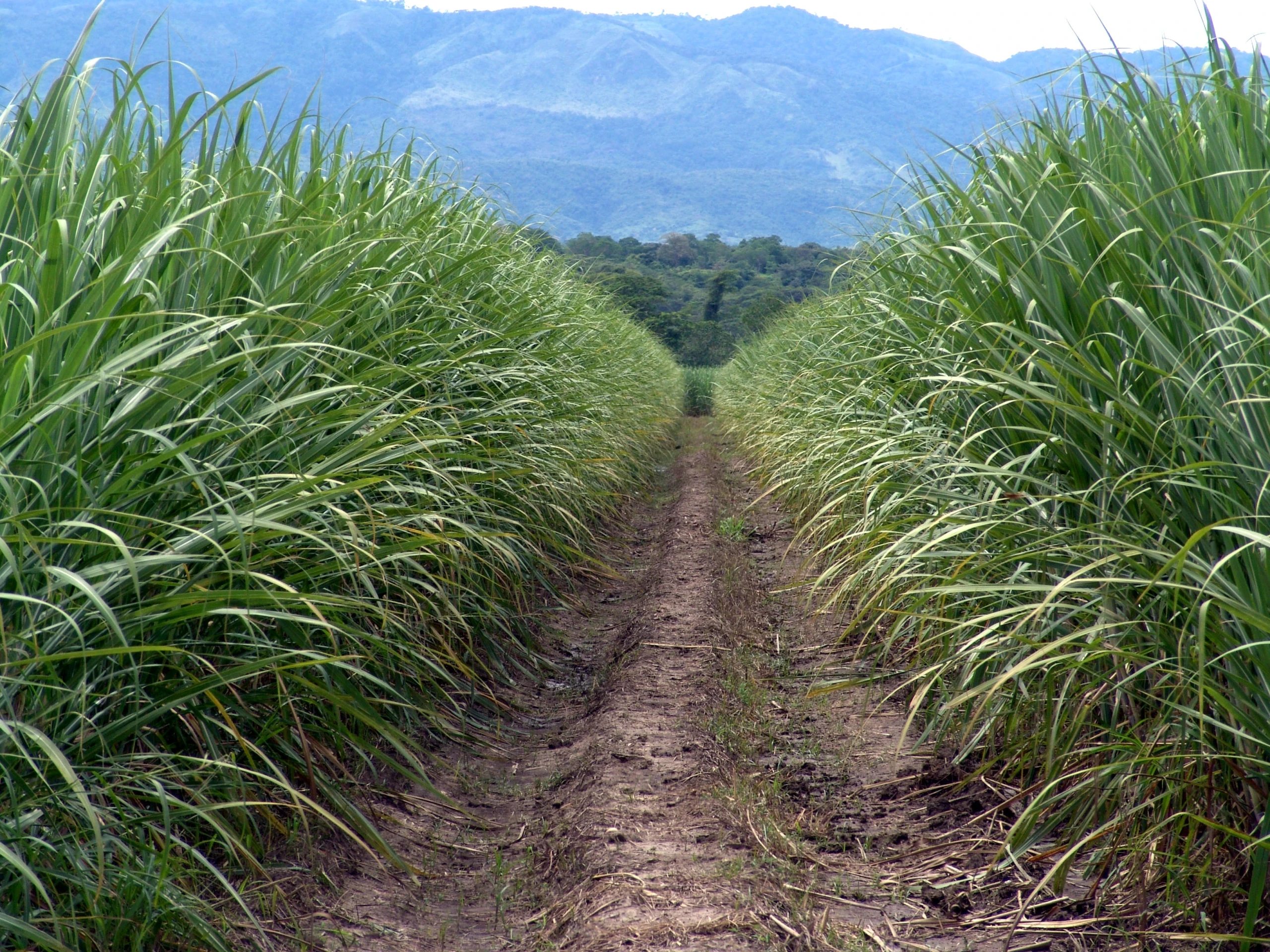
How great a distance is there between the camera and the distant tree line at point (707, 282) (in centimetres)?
2680

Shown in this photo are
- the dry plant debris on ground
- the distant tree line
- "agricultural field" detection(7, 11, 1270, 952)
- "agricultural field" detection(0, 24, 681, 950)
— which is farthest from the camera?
the distant tree line

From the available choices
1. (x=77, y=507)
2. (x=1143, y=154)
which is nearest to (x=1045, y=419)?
(x=1143, y=154)

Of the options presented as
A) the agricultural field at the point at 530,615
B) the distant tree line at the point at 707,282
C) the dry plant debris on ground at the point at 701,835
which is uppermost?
the distant tree line at the point at 707,282

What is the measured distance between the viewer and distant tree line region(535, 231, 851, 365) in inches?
1055

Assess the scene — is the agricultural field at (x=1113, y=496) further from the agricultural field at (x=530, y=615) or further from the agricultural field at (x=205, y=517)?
the agricultural field at (x=205, y=517)

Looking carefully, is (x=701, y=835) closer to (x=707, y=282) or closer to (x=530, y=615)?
(x=530, y=615)

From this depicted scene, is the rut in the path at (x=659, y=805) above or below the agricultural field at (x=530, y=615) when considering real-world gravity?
below

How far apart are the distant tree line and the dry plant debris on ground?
18.1 meters

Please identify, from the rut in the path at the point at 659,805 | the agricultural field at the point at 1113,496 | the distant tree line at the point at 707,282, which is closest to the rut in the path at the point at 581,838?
the rut in the path at the point at 659,805

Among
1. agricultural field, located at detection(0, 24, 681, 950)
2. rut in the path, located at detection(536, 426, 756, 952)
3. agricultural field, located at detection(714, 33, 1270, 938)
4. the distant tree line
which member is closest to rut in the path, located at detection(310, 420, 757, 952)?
rut in the path, located at detection(536, 426, 756, 952)

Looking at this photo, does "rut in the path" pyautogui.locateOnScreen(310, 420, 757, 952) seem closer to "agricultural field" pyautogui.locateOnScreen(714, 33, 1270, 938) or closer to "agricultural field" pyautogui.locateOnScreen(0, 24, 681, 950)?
"agricultural field" pyautogui.locateOnScreen(0, 24, 681, 950)

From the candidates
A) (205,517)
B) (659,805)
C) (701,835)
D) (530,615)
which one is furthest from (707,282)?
(205,517)

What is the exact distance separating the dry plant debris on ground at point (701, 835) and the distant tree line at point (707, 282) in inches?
712

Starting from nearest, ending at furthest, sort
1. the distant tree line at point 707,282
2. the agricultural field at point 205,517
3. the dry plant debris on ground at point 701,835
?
the agricultural field at point 205,517, the dry plant debris on ground at point 701,835, the distant tree line at point 707,282
